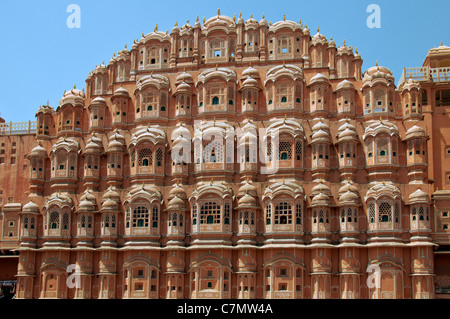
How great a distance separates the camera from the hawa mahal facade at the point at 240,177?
161 feet

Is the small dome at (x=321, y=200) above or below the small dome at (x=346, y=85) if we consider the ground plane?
below

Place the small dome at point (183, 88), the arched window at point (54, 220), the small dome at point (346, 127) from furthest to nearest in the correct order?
the small dome at point (183, 88) → the arched window at point (54, 220) → the small dome at point (346, 127)

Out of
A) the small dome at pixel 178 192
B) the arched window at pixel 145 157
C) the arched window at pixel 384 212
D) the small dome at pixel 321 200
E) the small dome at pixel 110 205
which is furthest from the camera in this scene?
the arched window at pixel 145 157

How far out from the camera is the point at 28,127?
6319 centimetres

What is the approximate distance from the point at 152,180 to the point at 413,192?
19.8 meters

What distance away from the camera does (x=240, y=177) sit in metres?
52.4

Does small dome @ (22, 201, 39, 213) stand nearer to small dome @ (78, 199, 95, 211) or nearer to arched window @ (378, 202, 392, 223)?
small dome @ (78, 199, 95, 211)

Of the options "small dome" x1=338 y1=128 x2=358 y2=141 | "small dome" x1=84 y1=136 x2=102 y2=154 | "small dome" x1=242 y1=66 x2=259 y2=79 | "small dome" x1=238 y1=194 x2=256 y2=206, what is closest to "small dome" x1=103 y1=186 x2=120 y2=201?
"small dome" x1=84 y1=136 x2=102 y2=154

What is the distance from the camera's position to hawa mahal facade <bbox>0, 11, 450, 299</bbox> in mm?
49094

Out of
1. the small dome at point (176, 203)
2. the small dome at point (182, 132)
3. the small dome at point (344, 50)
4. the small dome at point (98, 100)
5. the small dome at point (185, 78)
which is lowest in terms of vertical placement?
the small dome at point (176, 203)

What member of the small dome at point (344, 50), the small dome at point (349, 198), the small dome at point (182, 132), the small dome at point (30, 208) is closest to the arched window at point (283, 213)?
the small dome at point (349, 198)

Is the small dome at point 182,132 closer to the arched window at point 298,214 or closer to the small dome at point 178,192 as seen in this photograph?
the small dome at point 178,192

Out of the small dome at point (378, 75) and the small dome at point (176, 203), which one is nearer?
the small dome at point (176, 203)
